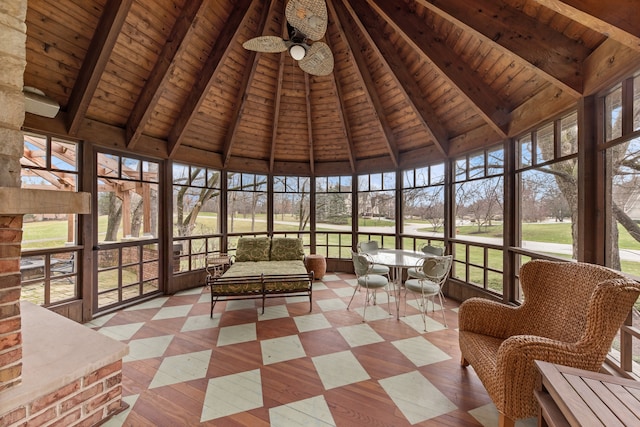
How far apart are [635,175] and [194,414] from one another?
403 centimetres

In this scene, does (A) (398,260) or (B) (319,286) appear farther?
(B) (319,286)

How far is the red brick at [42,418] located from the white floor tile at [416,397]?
2337 millimetres

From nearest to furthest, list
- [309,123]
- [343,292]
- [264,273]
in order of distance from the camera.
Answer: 1. [264,273]
2. [343,292]
3. [309,123]

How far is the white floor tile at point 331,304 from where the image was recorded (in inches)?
151

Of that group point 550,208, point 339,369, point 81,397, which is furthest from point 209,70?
point 550,208

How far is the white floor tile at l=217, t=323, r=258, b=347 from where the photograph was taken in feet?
9.45

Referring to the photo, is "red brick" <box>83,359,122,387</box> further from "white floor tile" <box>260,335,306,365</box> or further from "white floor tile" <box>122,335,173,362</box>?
"white floor tile" <box>260,335,306,365</box>

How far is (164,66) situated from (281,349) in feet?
13.1

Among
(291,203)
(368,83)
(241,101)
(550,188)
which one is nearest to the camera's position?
(550,188)

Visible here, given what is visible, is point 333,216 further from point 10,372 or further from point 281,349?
point 10,372

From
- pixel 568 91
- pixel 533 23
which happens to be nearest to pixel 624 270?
pixel 568 91

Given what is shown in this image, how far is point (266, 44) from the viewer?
8.91 ft

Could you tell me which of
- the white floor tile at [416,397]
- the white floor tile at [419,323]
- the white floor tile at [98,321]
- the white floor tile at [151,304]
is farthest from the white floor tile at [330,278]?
the white floor tile at [98,321]

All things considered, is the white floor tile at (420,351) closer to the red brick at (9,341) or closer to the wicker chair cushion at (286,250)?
the wicker chair cushion at (286,250)
